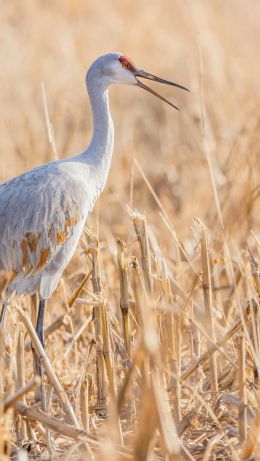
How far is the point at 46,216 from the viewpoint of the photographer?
4.48 meters

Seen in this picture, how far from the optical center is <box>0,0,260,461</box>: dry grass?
3.20 m

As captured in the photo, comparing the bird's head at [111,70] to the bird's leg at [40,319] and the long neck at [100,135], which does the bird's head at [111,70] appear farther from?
the bird's leg at [40,319]

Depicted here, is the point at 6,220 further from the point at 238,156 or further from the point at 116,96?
the point at 116,96

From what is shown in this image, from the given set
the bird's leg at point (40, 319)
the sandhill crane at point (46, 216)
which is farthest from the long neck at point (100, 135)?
the bird's leg at point (40, 319)

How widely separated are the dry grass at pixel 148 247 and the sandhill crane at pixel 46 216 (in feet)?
0.44

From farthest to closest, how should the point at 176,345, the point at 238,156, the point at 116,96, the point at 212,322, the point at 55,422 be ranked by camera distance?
the point at 116,96 → the point at 238,156 → the point at 212,322 → the point at 176,345 → the point at 55,422

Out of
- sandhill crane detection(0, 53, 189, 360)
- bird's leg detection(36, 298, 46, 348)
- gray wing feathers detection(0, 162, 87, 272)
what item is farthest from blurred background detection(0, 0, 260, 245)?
bird's leg detection(36, 298, 46, 348)

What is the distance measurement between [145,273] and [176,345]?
0.31 m

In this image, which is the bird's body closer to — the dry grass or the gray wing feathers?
the gray wing feathers

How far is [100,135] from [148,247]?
1.11 metres

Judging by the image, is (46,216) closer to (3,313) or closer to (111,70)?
(3,313)

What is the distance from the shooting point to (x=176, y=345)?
367cm

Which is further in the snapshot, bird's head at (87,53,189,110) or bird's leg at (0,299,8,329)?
bird's head at (87,53,189,110)

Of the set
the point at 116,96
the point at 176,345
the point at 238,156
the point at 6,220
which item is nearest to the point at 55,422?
the point at 176,345
